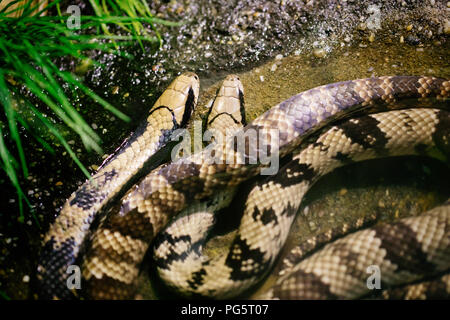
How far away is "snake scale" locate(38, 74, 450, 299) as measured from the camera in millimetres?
1810

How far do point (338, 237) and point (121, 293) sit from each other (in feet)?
3.87

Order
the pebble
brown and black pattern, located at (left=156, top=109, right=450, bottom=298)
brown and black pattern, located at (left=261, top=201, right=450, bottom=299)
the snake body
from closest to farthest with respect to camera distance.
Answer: brown and black pattern, located at (left=261, top=201, right=450, bottom=299) < brown and black pattern, located at (left=156, top=109, right=450, bottom=298) < the snake body < the pebble

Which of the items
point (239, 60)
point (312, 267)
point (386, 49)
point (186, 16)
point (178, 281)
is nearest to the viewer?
Result: point (312, 267)

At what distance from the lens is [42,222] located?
6.53ft

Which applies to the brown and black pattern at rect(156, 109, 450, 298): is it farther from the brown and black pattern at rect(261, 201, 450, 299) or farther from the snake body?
the snake body

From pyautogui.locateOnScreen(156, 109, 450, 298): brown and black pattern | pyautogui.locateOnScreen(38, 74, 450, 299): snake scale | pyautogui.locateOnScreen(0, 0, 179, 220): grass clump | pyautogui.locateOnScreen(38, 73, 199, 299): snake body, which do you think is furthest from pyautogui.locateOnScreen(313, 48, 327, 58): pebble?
pyautogui.locateOnScreen(0, 0, 179, 220): grass clump

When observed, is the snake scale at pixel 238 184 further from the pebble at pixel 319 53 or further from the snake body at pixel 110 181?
the pebble at pixel 319 53

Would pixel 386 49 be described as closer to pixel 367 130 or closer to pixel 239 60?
pixel 367 130

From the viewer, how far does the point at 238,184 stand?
6.66 feet

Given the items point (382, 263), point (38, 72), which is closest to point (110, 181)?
point (38, 72)

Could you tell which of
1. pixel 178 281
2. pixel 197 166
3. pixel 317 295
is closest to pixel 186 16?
pixel 197 166

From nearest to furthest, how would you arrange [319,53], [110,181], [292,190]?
[292,190] → [110,181] → [319,53]

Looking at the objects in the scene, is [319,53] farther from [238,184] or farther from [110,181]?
[110,181]
